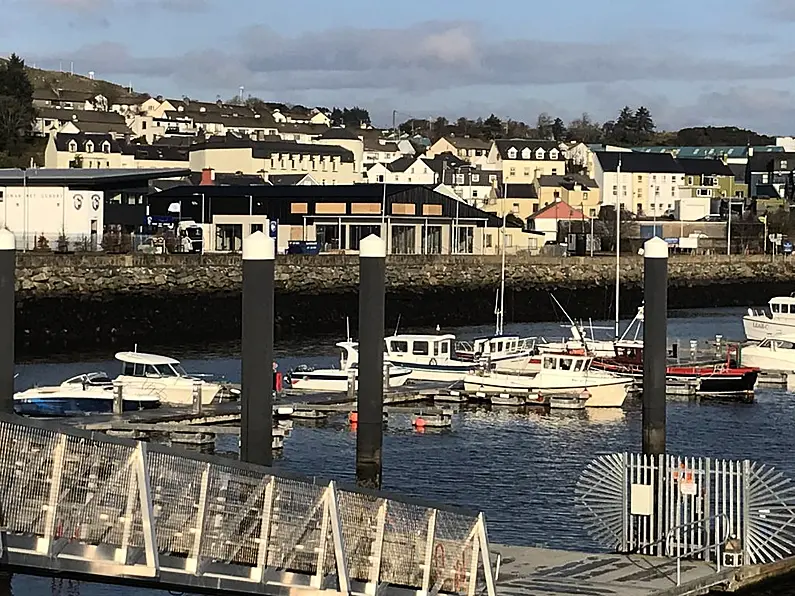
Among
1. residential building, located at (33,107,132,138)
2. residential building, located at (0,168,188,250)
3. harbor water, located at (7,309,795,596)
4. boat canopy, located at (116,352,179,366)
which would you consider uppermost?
residential building, located at (33,107,132,138)

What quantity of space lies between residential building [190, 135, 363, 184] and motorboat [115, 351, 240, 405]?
87077 millimetres

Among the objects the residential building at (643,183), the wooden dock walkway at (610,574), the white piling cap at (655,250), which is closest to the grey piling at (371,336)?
the wooden dock walkway at (610,574)

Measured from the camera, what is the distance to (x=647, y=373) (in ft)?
77.7

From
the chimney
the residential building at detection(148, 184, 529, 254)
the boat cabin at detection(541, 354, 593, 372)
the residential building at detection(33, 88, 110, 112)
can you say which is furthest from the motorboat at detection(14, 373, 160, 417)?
the residential building at detection(33, 88, 110, 112)

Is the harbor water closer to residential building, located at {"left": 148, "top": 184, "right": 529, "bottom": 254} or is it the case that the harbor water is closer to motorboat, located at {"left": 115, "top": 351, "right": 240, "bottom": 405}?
motorboat, located at {"left": 115, "top": 351, "right": 240, "bottom": 405}

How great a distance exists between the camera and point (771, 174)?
534ft

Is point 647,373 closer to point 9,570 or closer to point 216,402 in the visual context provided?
point 9,570

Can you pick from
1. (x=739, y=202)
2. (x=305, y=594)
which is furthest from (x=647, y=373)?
(x=739, y=202)

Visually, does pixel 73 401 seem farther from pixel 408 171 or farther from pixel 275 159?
pixel 408 171

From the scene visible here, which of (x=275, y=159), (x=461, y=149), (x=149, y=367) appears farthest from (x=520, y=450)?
(x=461, y=149)

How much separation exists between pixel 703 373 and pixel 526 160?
352 feet

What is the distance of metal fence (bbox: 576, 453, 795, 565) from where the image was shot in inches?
832

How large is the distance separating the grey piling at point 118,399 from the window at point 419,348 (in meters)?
12.1

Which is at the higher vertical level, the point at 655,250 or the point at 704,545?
the point at 655,250
